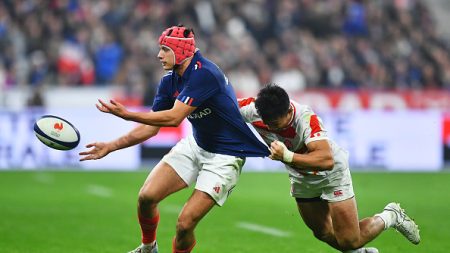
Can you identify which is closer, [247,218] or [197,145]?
[197,145]

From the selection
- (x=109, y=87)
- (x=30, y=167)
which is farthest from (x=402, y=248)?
(x=109, y=87)

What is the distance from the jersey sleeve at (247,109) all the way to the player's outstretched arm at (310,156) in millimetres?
723

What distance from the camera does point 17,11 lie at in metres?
22.9

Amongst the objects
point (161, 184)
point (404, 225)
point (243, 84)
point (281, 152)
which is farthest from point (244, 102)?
point (243, 84)

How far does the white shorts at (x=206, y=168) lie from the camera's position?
8.12 meters

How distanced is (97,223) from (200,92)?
4332 mm

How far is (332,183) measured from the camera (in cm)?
790

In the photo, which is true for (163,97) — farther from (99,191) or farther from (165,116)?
(99,191)

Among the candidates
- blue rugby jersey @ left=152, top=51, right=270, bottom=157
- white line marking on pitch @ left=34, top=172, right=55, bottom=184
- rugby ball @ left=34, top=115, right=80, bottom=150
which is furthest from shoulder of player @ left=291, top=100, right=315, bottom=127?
white line marking on pitch @ left=34, top=172, right=55, bottom=184

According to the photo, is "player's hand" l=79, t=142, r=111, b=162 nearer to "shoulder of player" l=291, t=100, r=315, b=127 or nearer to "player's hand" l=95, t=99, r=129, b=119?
"player's hand" l=95, t=99, r=129, b=119

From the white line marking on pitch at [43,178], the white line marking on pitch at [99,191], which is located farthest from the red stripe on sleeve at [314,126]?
the white line marking on pitch at [43,178]

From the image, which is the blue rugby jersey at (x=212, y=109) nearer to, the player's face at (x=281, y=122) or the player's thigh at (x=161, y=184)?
the player's thigh at (x=161, y=184)

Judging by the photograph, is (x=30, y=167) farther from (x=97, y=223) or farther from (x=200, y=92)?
(x=200, y=92)

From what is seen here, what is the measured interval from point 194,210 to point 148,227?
0.73m
